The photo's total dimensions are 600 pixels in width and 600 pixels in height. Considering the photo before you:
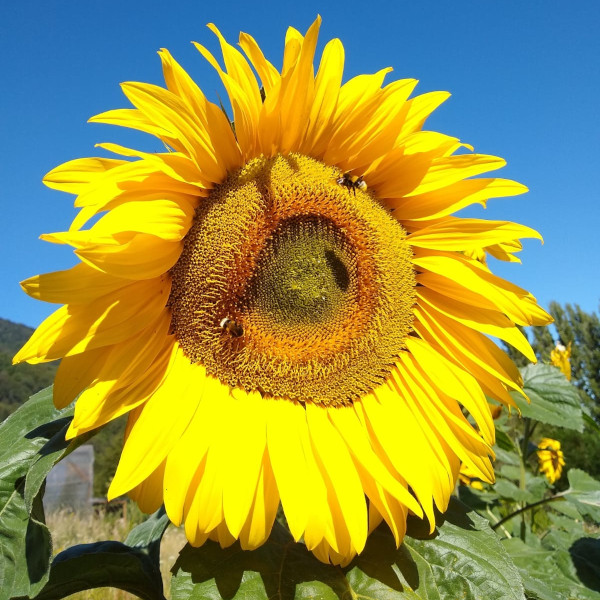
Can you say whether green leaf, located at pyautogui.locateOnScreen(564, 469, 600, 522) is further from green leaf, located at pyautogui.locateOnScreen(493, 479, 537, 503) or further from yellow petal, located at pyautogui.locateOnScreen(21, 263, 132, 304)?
yellow petal, located at pyautogui.locateOnScreen(21, 263, 132, 304)

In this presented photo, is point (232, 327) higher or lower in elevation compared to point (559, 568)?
higher

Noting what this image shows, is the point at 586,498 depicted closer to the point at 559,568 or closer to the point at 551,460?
the point at 559,568

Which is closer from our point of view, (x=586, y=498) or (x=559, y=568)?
(x=559, y=568)

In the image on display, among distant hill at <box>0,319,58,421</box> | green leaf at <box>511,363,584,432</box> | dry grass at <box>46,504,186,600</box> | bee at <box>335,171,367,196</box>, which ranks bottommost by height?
distant hill at <box>0,319,58,421</box>

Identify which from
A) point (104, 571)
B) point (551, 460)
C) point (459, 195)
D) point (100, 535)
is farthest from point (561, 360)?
point (100, 535)

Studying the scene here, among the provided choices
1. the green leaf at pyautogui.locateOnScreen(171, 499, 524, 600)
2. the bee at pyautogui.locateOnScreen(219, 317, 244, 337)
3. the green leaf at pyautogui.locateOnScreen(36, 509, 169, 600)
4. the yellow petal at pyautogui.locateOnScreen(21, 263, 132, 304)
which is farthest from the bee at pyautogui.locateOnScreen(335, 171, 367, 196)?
the green leaf at pyautogui.locateOnScreen(36, 509, 169, 600)

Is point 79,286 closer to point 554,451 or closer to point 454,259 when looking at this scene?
point 454,259
